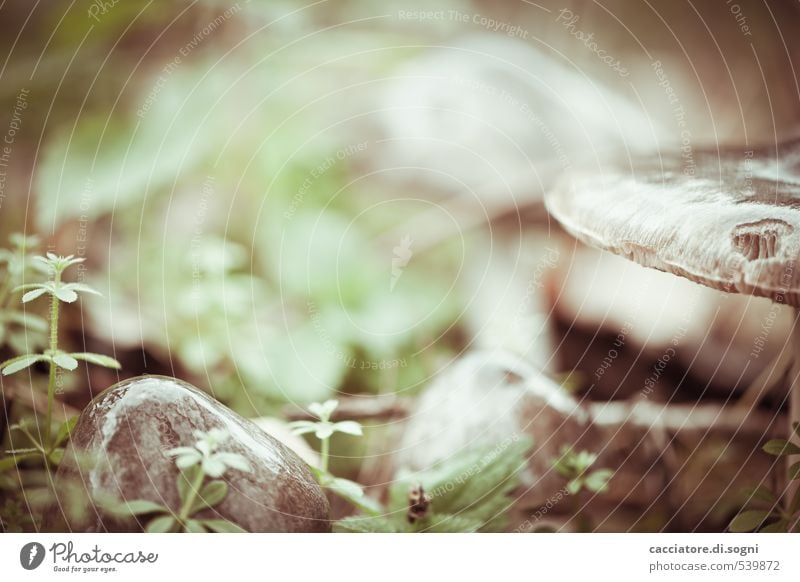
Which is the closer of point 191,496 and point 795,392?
point 191,496

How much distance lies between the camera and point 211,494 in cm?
46

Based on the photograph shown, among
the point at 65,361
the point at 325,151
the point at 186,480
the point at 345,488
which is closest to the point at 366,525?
the point at 345,488

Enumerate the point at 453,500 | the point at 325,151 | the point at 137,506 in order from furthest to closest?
the point at 325,151
the point at 453,500
the point at 137,506

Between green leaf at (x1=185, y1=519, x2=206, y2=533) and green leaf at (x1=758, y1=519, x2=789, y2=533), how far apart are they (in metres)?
0.48

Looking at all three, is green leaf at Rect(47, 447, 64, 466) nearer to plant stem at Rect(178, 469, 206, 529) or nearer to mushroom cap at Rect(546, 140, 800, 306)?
plant stem at Rect(178, 469, 206, 529)

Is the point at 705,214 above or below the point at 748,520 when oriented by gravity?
above

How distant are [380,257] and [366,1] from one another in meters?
0.26

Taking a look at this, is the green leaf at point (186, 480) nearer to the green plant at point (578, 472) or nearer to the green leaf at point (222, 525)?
the green leaf at point (222, 525)

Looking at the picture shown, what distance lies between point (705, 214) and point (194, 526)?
1.40 feet


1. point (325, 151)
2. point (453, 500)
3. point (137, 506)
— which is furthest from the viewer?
point (325, 151)

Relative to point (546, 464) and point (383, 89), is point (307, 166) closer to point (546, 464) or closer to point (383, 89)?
point (383, 89)

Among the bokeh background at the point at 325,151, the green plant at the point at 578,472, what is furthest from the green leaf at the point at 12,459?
the green plant at the point at 578,472

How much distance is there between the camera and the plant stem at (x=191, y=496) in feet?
1.50

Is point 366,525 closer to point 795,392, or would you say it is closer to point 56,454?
point 56,454
